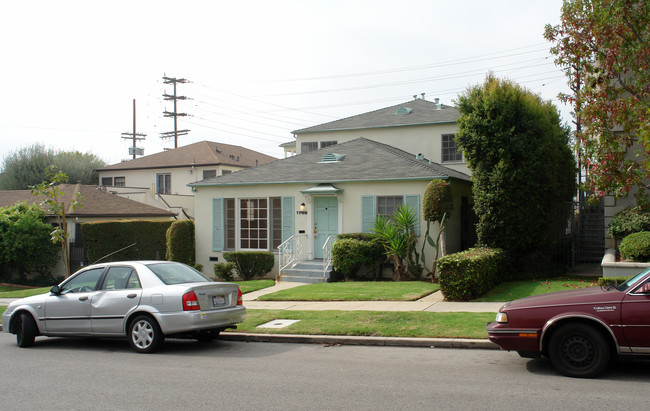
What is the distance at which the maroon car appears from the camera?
6734 millimetres

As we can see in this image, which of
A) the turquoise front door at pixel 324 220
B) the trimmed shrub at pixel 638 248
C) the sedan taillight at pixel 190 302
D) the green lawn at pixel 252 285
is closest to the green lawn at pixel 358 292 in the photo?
the green lawn at pixel 252 285

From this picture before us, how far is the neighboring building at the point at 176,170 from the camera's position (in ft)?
113

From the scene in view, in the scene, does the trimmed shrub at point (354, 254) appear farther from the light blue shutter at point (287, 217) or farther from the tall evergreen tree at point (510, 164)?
the tall evergreen tree at point (510, 164)

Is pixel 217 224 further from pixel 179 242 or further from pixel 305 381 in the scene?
pixel 305 381

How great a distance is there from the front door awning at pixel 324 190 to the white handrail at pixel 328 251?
1535 millimetres

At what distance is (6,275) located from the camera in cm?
2416

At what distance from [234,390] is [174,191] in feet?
101

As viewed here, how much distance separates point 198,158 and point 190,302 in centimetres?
2814

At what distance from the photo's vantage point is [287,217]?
20312 mm

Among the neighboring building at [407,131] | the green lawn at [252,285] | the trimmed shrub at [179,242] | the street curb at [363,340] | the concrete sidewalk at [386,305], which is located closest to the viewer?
the street curb at [363,340]

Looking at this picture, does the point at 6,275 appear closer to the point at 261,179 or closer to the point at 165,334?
the point at 261,179

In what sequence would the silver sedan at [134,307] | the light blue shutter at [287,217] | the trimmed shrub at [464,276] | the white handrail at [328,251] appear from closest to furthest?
1. the silver sedan at [134,307]
2. the trimmed shrub at [464,276]
3. the white handrail at [328,251]
4. the light blue shutter at [287,217]

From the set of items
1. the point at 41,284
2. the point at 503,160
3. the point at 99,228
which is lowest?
the point at 41,284

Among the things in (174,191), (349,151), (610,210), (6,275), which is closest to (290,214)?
(349,151)
